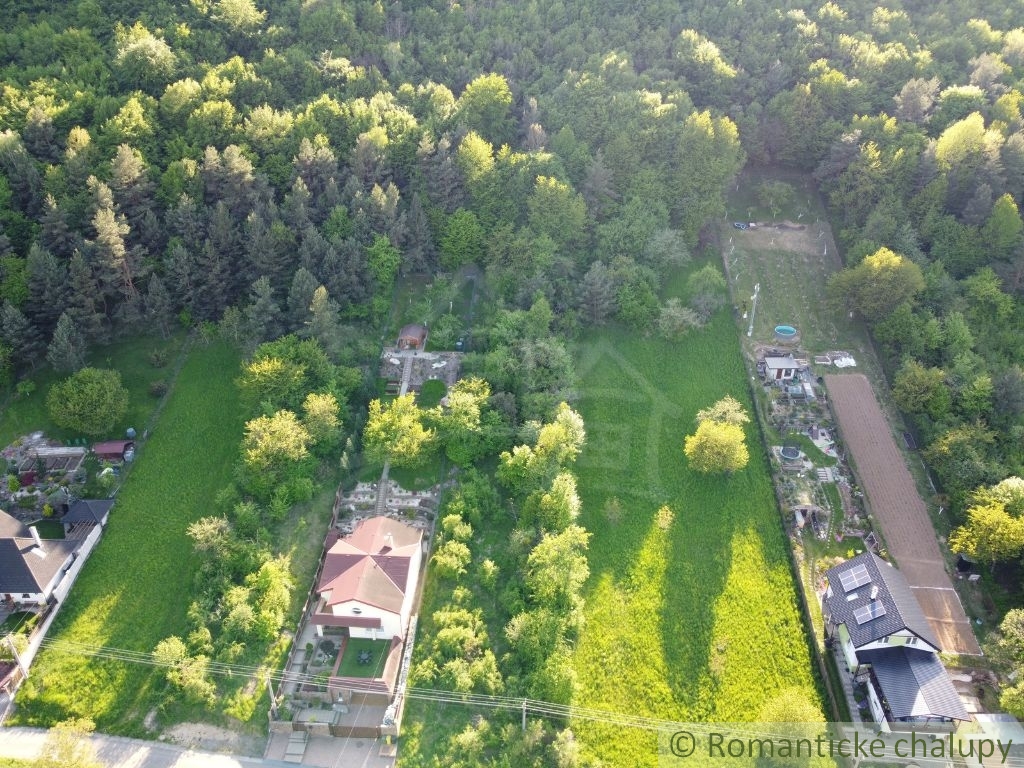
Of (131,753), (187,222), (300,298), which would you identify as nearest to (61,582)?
(131,753)

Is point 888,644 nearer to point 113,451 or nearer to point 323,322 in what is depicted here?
point 323,322

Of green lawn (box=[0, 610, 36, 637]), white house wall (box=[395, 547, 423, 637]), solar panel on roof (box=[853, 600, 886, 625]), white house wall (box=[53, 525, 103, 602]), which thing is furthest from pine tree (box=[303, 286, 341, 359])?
solar panel on roof (box=[853, 600, 886, 625])

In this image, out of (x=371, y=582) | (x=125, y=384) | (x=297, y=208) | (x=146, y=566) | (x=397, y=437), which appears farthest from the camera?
(x=297, y=208)

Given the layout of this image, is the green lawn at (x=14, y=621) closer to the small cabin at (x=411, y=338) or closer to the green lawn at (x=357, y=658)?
the green lawn at (x=357, y=658)

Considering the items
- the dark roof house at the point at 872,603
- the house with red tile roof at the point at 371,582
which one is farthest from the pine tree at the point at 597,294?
the dark roof house at the point at 872,603

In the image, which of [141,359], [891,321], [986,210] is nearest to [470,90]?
[141,359]

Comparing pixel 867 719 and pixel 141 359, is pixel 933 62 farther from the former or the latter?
pixel 141 359
